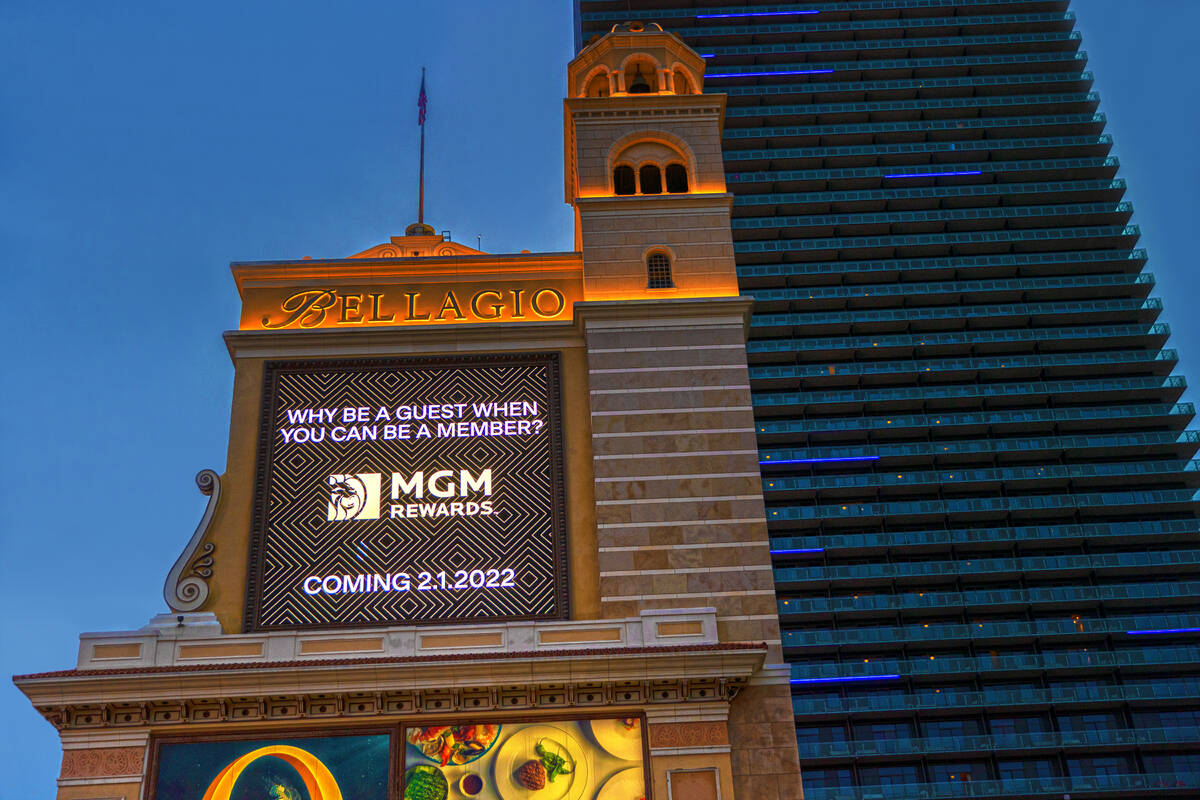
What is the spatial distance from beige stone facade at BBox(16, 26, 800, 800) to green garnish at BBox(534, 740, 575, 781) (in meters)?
0.87

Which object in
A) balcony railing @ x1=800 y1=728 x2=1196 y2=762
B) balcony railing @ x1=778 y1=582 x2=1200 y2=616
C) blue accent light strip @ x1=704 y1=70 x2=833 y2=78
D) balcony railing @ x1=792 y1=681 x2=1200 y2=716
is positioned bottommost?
balcony railing @ x1=800 y1=728 x2=1196 y2=762

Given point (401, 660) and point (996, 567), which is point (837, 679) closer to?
point (996, 567)

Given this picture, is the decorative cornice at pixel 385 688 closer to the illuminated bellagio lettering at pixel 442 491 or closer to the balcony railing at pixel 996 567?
the illuminated bellagio lettering at pixel 442 491

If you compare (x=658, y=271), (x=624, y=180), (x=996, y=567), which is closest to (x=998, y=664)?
(x=996, y=567)

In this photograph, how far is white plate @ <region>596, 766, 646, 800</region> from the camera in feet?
97.0

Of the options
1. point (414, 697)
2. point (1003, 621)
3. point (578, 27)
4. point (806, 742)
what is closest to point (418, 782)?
point (414, 697)

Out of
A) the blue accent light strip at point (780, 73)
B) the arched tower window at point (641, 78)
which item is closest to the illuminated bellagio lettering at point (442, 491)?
the arched tower window at point (641, 78)

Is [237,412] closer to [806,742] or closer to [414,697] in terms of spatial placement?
[414,697]

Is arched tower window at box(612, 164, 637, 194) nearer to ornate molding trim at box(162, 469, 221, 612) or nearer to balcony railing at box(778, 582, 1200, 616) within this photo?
ornate molding trim at box(162, 469, 221, 612)

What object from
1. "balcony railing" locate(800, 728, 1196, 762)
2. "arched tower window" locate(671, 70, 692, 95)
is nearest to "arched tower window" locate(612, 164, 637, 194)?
"arched tower window" locate(671, 70, 692, 95)

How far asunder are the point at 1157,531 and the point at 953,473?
12458 millimetres

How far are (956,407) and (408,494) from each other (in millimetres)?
58564

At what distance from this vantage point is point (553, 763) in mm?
29891

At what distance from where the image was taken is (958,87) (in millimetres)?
97438
